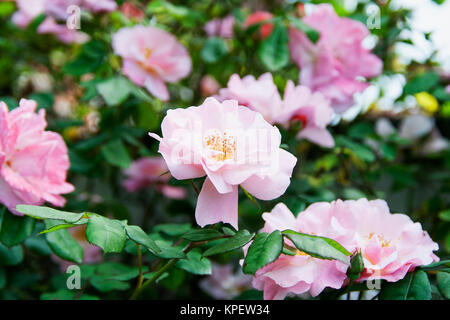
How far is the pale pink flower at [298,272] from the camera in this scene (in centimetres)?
55

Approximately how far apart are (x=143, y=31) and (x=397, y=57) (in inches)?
39.6

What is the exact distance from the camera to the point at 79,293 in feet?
2.56

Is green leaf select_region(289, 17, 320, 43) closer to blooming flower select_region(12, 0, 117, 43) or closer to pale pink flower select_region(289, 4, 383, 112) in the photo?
pale pink flower select_region(289, 4, 383, 112)

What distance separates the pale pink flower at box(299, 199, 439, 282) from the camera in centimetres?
56

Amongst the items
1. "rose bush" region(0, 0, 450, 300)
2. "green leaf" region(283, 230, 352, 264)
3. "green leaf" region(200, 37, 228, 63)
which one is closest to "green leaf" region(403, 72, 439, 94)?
"rose bush" region(0, 0, 450, 300)

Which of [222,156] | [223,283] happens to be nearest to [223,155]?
[222,156]

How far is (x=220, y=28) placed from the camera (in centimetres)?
124

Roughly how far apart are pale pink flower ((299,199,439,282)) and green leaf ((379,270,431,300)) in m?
0.01

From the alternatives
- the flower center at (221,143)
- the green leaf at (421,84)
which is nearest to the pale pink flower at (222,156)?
the flower center at (221,143)

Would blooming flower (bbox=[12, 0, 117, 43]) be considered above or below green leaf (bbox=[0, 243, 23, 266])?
above

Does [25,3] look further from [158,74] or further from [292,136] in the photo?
[292,136]

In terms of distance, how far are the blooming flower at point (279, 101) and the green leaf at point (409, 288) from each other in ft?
1.01

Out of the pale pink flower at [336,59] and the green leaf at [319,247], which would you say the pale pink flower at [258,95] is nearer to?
the pale pink flower at [336,59]

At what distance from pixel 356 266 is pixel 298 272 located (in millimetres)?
69
